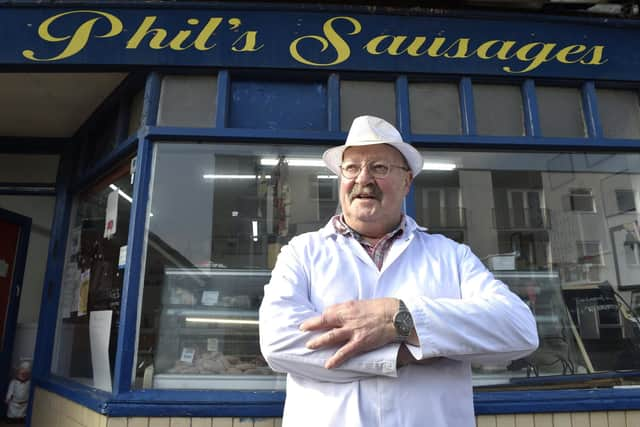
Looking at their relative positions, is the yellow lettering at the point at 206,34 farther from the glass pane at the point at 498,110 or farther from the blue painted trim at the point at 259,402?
the blue painted trim at the point at 259,402

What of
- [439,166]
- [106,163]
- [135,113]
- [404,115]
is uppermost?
[135,113]

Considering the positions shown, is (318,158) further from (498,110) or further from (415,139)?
(498,110)

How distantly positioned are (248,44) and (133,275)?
5.82 feet

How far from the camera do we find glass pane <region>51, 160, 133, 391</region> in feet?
11.1

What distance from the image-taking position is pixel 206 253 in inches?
127

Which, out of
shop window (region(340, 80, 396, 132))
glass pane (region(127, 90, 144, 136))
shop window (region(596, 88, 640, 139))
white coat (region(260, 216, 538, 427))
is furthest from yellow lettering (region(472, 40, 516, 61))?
glass pane (region(127, 90, 144, 136))

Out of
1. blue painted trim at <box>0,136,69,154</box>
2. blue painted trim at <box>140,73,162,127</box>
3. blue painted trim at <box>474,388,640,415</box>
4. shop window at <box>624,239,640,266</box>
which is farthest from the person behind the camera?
blue painted trim at <box>0,136,69,154</box>

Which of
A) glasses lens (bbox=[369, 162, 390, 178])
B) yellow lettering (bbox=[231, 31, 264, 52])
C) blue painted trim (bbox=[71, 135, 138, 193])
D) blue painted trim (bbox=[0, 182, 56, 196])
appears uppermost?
yellow lettering (bbox=[231, 31, 264, 52])

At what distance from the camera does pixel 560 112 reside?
11.1 feet

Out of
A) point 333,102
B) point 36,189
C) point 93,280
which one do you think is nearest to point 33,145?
point 36,189

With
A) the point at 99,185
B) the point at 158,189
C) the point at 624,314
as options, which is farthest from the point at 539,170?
the point at 99,185

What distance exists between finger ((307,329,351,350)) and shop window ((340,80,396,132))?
2084 millimetres

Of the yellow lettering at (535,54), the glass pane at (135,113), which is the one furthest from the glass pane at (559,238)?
the glass pane at (135,113)

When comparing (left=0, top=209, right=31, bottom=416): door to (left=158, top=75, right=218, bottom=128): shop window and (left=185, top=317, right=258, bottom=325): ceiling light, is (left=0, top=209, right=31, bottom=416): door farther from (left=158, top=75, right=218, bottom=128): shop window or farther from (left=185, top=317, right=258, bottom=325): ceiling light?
(left=185, top=317, right=258, bottom=325): ceiling light
